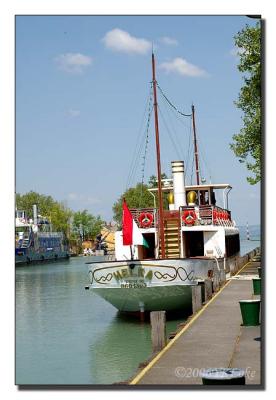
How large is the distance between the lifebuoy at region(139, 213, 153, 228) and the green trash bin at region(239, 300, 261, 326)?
8608mm

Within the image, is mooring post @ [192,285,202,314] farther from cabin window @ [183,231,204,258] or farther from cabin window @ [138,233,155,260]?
cabin window @ [183,231,204,258]

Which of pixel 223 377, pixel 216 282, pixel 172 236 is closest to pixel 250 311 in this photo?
pixel 223 377

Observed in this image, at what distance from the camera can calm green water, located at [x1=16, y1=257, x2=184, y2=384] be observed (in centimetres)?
1486

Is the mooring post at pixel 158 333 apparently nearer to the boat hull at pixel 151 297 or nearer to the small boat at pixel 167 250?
the small boat at pixel 167 250

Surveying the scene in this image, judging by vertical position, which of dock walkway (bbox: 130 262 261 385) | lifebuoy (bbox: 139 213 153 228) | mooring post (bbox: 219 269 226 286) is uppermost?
lifebuoy (bbox: 139 213 153 228)

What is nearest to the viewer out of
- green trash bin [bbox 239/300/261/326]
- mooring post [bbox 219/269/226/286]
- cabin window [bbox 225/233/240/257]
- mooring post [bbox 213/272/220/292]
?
green trash bin [bbox 239/300/261/326]

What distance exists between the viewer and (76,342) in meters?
19.0

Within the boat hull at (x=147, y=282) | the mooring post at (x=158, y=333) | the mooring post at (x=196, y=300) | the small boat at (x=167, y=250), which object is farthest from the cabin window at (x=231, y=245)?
the mooring post at (x=158, y=333)

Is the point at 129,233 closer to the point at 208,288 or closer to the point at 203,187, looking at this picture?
the point at 208,288

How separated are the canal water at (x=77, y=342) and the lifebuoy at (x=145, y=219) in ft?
9.47

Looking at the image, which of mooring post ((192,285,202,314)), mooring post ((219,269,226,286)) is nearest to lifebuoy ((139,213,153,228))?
mooring post ((219,269,226,286))

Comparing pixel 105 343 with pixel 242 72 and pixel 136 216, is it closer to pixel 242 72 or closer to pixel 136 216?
pixel 136 216

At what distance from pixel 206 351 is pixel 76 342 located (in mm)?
7861
